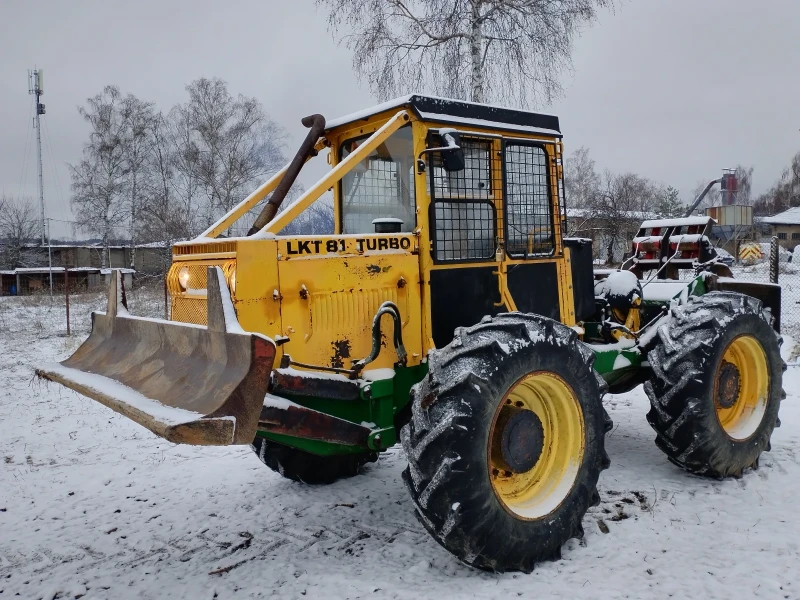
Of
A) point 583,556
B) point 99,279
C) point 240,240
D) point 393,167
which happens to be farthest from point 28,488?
point 99,279

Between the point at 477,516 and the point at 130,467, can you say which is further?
the point at 130,467

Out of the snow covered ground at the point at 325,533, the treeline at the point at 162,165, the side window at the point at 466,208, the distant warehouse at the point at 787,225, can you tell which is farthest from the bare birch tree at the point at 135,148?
the distant warehouse at the point at 787,225

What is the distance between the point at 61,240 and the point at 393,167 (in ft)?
162

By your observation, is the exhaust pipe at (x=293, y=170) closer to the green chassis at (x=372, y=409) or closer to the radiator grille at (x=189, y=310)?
the radiator grille at (x=189, y=310)

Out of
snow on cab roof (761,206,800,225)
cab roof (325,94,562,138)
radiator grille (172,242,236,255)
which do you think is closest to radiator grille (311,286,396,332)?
radiator grille (172,242,236,255)

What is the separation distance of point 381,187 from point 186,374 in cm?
200

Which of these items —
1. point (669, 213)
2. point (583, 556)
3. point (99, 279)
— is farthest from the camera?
point (669, 213)

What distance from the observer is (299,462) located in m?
4.98

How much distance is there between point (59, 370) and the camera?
162 inches

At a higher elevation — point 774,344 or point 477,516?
point 774,344

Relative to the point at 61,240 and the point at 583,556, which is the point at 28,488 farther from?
the point at 61,240

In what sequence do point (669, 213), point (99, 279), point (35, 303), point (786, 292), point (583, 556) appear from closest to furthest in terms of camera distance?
point (583, 556) < point (786, 292) < point (35, 303) < point (99, 279) < point (669, 213)

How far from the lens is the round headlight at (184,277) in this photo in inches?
163

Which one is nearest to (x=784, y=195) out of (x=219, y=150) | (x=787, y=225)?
(x=787, y=225)
